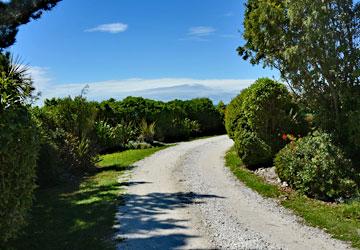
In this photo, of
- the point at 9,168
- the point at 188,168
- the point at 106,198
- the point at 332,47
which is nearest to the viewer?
the point at 9,168

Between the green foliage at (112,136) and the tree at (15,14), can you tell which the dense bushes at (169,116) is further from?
the tree at (15,14)

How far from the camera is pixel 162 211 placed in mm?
8586

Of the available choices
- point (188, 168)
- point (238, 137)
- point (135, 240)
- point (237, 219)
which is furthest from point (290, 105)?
point (135, 240)

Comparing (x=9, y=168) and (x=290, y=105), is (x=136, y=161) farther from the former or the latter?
(x=9, y=168)

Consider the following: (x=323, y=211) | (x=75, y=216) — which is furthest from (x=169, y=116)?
(x=323, y=211)

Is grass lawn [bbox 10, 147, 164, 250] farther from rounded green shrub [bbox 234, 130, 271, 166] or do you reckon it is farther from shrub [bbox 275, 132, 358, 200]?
shrub [bbox 275, 132, 358, 200]

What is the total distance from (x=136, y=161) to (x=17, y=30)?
6139 mm

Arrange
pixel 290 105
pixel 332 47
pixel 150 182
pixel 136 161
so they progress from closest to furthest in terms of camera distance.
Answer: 1. pixel 332 47
2. pixel 150 182
3. pixel 290 105
4. pixel 136 161

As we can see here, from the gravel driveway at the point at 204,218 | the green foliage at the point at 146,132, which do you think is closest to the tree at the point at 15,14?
the gravel driveway at the point at 204,218

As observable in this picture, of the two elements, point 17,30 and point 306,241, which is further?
point 17,30

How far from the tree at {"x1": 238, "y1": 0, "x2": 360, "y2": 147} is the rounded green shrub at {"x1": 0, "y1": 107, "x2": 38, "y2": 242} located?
6.91 metres

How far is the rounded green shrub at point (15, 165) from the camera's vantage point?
5.64m

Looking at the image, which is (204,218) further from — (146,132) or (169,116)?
(169,116)

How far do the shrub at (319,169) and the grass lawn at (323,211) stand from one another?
0.30 m
